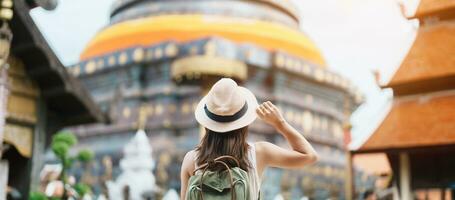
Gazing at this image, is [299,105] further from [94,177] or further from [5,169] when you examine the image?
[5,169]

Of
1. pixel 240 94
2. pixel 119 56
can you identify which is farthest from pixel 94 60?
pixel 240 94

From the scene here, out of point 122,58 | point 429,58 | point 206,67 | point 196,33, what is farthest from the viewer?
point 196,33

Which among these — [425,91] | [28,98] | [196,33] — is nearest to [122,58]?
[196,33]

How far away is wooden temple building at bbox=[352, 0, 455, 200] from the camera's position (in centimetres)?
887

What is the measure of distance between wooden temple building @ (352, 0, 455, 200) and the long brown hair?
6117 mm

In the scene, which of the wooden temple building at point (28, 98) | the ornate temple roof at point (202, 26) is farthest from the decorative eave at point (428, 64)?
the ornate temple roof at point (202, 26)

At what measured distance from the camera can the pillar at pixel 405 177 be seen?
9.36 meters

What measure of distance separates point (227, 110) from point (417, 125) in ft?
21.5

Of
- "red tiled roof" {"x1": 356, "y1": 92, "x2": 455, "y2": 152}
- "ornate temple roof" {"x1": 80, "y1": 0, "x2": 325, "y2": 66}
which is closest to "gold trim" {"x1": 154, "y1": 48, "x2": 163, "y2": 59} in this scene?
"ornate temple roof" {"x1": 80, "y1": 0, "x2": 325, "y2": 66}

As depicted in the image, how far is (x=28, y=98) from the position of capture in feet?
29.0

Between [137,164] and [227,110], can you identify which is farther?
[137,164]

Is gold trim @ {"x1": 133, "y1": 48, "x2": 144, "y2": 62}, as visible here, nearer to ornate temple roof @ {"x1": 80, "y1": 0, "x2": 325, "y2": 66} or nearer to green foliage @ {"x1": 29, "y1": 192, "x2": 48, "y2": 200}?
ornate temple roof @ {"x1": 80, "y1": 0, "x2": 325, "y2": 66}

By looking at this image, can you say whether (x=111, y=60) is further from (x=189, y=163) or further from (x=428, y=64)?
(x=189, y=163)

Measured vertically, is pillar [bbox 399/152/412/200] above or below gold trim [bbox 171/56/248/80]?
below
